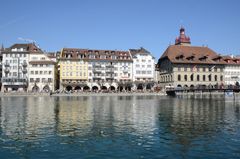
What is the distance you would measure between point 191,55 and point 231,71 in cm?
2022

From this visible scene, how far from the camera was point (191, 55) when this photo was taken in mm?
137250

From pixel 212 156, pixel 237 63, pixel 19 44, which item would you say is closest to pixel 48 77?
pixel 19 44

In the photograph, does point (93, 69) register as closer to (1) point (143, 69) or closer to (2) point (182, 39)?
(1) point (143, 69)

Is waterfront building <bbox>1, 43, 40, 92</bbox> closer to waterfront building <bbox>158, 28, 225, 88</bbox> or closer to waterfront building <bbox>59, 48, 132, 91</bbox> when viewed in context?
waterfront building <bbox>59, 48, 132, 91</bbox>

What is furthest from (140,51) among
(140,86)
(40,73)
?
(40,73)

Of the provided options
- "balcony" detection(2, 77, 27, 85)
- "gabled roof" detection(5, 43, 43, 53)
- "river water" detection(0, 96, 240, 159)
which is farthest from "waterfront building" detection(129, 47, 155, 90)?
"river water" detection(0, 96, 240, 159)

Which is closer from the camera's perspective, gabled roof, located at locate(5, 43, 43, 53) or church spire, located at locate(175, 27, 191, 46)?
gabled roof, located at locate(5, 43, 43, 53)

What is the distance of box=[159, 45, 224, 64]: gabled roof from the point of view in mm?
134250

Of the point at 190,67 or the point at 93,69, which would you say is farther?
the point at 190,67

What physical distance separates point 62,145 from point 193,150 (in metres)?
8.63

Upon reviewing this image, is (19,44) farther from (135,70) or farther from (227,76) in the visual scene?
(227,76)

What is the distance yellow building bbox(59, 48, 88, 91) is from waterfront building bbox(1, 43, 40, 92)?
12.7 meters

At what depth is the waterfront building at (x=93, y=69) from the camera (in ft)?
419

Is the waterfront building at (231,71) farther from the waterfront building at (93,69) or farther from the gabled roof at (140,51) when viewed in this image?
the waterfront building at (93,69)
